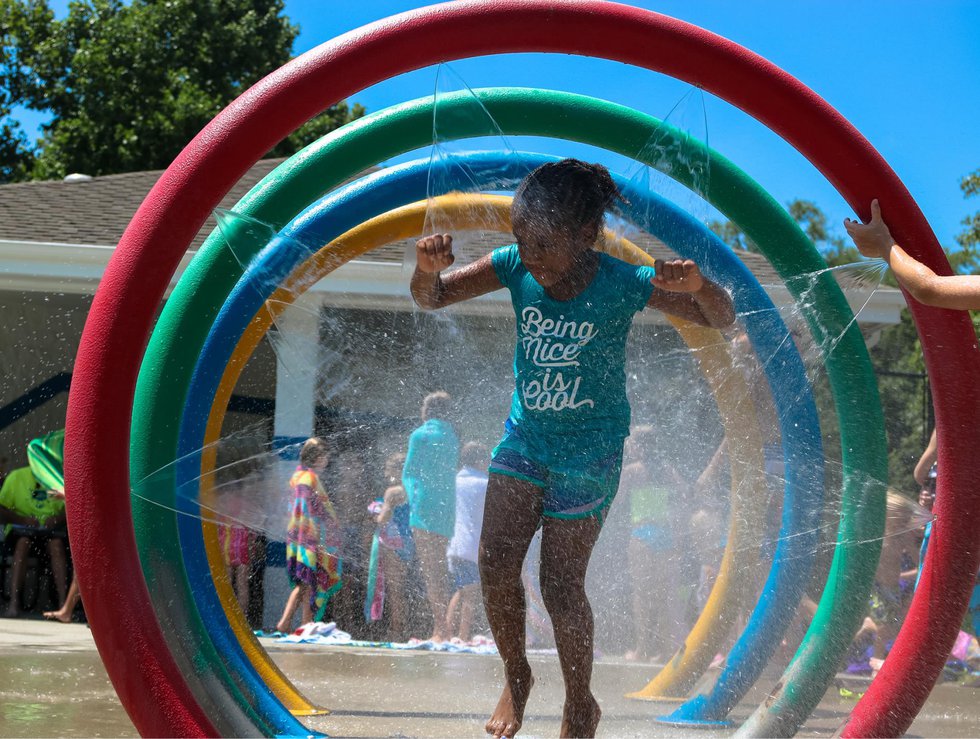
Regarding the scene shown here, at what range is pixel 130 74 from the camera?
75.6ft

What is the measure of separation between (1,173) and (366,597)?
22561 mm

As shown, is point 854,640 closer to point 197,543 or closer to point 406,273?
point 406,273

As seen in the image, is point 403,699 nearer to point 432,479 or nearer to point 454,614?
point 454,614

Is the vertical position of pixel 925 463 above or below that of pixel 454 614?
above

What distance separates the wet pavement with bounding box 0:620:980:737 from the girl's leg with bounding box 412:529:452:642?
0.37m

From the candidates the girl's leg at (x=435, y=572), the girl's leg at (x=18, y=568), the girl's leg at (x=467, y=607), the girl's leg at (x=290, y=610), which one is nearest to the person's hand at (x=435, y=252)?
the girl's leg at (x=435, y=572)

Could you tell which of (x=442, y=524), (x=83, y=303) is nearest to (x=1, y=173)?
(x=83, y=303)

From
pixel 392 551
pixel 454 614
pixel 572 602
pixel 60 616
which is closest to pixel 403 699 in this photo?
pixel 454 614

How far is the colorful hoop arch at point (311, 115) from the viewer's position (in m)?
2.76

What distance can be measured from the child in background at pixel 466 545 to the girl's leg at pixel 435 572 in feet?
0.09

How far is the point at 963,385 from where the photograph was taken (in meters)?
3.23

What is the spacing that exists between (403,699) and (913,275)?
9.65 feet

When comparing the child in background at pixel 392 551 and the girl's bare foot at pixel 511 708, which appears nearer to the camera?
the girl's bare foot at pixel 511 708

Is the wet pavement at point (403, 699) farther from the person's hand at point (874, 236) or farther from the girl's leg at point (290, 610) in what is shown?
the person's hand at point (874, 236)
